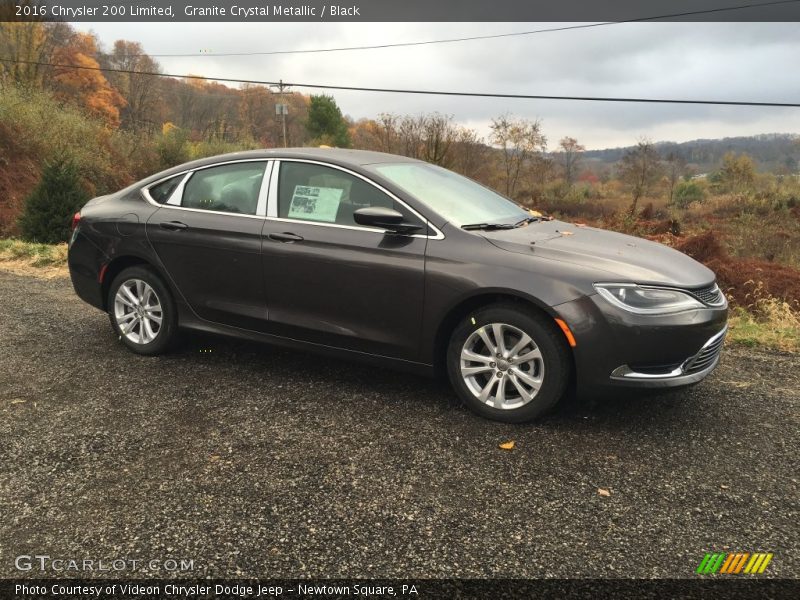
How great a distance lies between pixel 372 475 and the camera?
3.06 metres

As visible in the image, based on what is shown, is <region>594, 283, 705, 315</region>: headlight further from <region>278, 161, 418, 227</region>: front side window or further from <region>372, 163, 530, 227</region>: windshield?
<region>278, 161, 418, 227</region>: front side window

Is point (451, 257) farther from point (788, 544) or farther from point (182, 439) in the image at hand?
point (788, 544)

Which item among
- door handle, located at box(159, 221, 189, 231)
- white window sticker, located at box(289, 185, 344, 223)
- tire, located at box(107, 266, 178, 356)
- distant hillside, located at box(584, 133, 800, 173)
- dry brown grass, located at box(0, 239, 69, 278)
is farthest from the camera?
distant hillside, located at box(584, 133, 800, 173)

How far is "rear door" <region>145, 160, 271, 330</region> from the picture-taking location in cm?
437

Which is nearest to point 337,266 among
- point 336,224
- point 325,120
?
point 336,224

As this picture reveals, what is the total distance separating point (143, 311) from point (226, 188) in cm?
125

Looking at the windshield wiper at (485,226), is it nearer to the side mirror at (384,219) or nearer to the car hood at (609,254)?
the car hood at (609,254)

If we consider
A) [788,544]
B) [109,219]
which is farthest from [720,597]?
[109,219]

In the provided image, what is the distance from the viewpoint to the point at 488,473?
3.09 m

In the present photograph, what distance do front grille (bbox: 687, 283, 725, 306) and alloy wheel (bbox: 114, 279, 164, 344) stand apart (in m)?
3.84

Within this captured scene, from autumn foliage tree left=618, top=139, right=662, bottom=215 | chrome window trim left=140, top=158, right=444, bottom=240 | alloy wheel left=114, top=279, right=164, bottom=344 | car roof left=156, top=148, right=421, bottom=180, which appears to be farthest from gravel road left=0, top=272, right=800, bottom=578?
autumn foliage tree left=618, top=139, right=662, bottom=215

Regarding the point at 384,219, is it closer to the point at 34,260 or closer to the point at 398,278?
the point at 398,278

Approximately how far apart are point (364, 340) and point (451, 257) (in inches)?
32.1

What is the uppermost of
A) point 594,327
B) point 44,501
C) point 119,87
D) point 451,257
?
point 119,87
